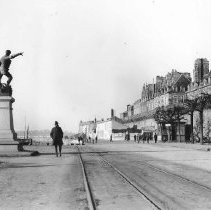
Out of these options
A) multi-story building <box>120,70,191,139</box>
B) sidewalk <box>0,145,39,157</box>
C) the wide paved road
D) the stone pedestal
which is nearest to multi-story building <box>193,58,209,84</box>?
multi-story building <box>120,70,191,139</box>

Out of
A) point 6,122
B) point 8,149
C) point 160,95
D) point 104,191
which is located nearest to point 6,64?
point 6,122

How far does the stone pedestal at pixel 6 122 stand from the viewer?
24078 mm

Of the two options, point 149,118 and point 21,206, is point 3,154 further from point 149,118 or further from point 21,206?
point 149,118

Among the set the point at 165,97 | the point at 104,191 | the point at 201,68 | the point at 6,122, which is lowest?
the point at 104,191

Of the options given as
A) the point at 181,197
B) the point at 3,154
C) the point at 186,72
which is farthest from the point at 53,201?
the point at 186,72

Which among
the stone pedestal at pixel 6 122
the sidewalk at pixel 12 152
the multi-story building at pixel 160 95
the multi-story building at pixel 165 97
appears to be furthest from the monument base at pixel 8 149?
the multi-story building at pixel 160 95

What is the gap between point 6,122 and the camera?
79.5ft

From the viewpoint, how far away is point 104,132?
145500mm

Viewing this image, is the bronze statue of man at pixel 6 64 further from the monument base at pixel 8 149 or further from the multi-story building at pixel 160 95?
the multi-story building at pixel 160 95

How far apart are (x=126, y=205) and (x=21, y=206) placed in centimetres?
191

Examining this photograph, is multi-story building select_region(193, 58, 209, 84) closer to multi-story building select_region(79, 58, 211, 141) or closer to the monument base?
multi-story building select_region(79, 58, 211, 141)

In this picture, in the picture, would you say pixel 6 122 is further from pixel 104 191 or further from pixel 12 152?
pixel 104 191

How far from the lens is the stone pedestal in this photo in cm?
2408

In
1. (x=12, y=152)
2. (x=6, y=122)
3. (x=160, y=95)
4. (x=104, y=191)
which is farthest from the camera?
(x=160, y=95)
